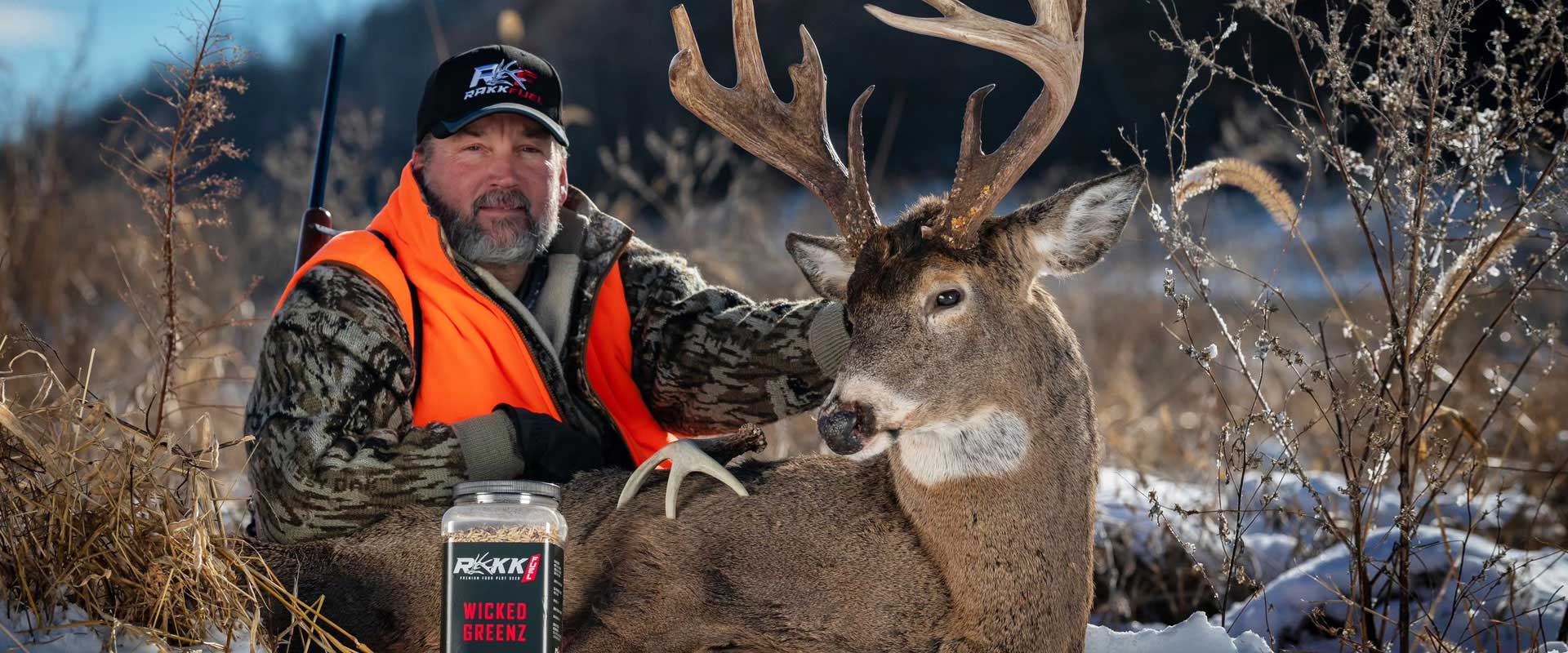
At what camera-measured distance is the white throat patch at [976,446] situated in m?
3.03

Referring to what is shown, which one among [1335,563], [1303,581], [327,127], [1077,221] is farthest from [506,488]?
[1335,563]

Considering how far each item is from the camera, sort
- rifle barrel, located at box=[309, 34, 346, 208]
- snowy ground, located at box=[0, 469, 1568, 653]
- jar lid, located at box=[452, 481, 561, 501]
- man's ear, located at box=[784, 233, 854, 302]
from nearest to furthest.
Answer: jar lid, located at box=[452, 481, 561, 501] → snowy ground, located at box=[0, 469, 1568, 653] → man's ear, located at box=[784, 233, 854, 302] → rifle barrel, located at box=[309, 34, 346, 208]

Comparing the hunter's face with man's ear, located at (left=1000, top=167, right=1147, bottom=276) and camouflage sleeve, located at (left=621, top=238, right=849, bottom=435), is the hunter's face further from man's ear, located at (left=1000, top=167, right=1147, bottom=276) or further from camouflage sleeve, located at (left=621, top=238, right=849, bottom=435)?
man's ear, located at (left=1000, top=167, right=1147, bottom=276)

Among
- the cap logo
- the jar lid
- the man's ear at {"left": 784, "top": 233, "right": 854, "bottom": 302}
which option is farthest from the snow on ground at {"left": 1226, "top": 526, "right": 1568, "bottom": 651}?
the cap logo

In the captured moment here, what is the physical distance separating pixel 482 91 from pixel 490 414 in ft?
3.57

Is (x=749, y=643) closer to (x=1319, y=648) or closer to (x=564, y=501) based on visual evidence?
(x=564, y=501)

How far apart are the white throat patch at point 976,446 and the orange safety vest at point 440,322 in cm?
125

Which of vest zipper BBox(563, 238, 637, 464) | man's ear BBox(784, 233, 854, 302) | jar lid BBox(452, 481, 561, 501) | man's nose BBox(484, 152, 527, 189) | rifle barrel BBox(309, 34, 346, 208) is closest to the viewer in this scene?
jar lid BBox(452, 481, 561, 501)

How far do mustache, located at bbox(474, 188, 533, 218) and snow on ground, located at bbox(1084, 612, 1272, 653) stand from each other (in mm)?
2013

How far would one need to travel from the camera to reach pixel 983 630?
2928mm

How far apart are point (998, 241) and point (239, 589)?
70.5 inches

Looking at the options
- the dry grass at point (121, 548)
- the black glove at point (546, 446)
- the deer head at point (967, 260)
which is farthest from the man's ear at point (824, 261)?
the dry grass at point (121, 548)

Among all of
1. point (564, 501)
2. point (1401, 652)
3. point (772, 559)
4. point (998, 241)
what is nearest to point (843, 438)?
point (772, 559)

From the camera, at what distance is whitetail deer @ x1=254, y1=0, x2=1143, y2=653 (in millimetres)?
2951
